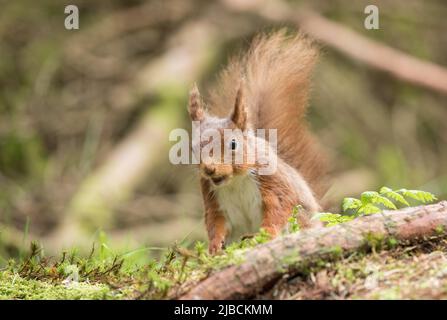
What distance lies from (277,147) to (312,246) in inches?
57.4

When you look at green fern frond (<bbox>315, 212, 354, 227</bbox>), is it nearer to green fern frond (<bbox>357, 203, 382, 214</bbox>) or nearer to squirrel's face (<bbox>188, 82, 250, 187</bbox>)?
green fern frond (<bbox>357, 203, 382, 214</bbox>)

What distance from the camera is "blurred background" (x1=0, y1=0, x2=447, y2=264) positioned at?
17.8 ft

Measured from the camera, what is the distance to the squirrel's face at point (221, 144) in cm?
263

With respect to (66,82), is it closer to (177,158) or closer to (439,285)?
(177,158)

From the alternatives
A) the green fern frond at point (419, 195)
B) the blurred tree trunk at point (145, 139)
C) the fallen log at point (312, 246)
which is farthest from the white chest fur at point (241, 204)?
the blurred tree trunk at point (145, 139)

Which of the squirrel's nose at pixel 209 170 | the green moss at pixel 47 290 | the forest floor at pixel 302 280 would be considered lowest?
the green moss at pixel 47 290

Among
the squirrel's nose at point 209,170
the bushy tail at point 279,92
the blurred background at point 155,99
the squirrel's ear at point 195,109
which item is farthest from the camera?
the blurred background at point 155,99

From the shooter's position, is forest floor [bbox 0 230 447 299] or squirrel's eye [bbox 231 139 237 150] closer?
forest floor [bbox 0 230 447 299]

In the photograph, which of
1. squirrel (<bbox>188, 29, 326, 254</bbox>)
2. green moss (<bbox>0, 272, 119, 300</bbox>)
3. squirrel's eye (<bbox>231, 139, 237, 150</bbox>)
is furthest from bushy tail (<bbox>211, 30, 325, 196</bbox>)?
green moss (<bbox>0, 272, 119, 300</bbox>)

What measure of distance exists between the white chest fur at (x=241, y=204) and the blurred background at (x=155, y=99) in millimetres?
2288

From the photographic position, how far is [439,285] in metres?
1.73

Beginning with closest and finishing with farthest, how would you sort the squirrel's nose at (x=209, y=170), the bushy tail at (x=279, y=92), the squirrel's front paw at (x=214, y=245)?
the squirrel's nose at (x=209, y=170) < the squirrel's front paw at (x=214, y=245) < the bushy tail at (x=279, y=92)

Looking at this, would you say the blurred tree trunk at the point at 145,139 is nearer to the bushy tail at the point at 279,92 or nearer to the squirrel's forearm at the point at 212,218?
the bushy tail at the point at 279,92

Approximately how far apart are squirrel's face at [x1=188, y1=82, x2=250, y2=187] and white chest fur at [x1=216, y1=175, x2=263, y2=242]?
0.30ft
